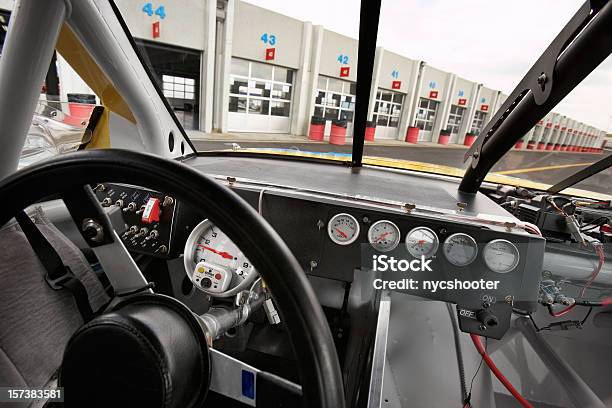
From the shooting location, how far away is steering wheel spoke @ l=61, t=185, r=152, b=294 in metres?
Answer: 0.57

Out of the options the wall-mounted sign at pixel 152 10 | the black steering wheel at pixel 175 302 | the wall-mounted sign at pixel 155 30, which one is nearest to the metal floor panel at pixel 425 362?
the black steering wheel at pixel 175 302

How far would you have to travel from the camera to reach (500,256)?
4.00ft

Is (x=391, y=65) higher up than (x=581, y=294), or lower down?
higher up

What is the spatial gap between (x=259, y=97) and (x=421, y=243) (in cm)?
258

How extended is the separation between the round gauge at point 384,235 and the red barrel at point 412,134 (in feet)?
4.99

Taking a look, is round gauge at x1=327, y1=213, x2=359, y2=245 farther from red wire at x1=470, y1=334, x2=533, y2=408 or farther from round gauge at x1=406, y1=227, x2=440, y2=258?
red wire at x1=470, y1=334, x2=533, y2=408

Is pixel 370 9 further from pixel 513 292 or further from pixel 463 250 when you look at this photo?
pixel 513 292

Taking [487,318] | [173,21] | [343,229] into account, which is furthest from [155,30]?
[487,318]

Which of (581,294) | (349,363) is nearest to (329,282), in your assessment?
(349,363)

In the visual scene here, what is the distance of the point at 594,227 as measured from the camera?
1709mm

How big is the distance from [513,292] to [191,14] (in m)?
2.45

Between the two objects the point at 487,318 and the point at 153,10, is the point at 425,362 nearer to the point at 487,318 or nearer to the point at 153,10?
the point at 487,318

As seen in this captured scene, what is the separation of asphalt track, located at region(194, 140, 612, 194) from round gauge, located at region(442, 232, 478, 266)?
74 cm

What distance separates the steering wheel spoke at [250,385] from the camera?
539 millimetres
